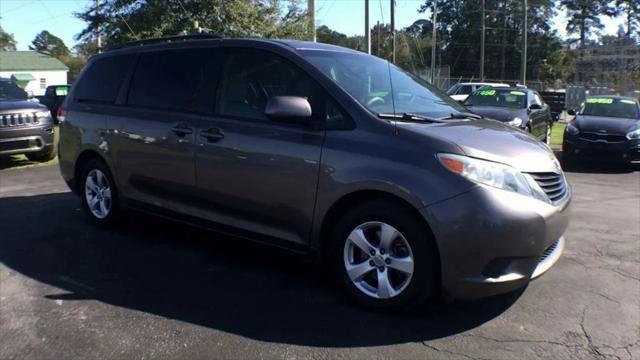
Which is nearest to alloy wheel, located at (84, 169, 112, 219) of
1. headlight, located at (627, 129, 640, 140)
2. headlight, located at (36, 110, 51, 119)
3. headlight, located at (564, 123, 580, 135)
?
headlight, located at (36, 110, 51, 119)

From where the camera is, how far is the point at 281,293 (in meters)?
4.39

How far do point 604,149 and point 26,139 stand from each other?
11024 millimetres

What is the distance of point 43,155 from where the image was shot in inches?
446

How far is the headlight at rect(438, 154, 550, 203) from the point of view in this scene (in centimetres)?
367

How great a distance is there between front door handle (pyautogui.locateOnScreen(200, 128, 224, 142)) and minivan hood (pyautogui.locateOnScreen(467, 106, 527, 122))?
8.29m

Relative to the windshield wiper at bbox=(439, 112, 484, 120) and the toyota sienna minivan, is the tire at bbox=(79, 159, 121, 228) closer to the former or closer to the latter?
the toyota sienna minivan

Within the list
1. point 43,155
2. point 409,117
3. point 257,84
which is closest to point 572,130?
point 409,117

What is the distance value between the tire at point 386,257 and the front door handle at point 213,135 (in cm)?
128

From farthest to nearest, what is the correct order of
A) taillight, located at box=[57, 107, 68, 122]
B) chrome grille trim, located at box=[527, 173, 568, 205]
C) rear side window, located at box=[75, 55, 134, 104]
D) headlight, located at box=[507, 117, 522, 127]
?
headlight, located at box=[507, 117, 522, 127]
taillight, located at box=[57, 107, 68, 122]
rear side window, located at box=[75, 55, 134, 104]
chrome grille trim, located at box=[527, 173, 568, 205]

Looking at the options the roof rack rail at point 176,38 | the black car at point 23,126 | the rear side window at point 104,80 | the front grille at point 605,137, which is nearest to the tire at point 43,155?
the black car at point 23,126

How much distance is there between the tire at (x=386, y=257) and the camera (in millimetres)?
3768

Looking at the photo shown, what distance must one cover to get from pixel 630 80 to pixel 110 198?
53006mm

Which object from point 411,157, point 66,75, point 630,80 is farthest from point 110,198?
point 66,75

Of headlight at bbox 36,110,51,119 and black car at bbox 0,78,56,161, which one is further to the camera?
headlight at bbox 36,110,51,119
